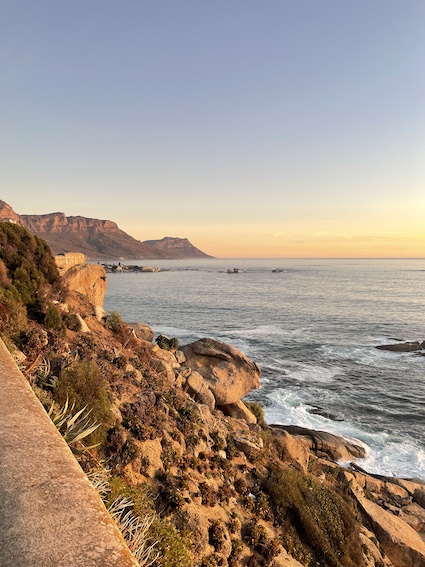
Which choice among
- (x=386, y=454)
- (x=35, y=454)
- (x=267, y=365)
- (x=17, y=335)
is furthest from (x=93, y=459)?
(x=267, y=365)

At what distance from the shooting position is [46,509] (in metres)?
3.74

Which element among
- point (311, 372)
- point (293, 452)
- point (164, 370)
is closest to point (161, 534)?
point (164, 370)

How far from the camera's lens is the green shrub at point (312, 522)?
10172 millimetres

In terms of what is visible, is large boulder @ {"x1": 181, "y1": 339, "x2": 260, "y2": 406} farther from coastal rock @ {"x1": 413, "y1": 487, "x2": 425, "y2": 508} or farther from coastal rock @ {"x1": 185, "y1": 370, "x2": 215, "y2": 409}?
coastal rock @ {"x1": 413, "y1": 487, "x2": 425, "y2": 508}

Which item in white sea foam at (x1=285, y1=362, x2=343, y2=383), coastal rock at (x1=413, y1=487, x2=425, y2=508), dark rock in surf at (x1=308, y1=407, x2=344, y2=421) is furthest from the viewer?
white sea foam at (x1=285, y1=362, x2=343, y2=383)

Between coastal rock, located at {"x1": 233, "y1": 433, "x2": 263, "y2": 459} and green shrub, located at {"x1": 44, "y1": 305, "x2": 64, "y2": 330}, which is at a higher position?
green shrub, located at {"x1": 44, "y1": 305, "x2": 64, "y2": 330}

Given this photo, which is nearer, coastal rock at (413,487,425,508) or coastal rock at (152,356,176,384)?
coastal rock at (152,356,176,384)

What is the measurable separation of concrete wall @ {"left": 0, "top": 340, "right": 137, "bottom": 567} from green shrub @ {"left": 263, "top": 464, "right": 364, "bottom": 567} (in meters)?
8.23

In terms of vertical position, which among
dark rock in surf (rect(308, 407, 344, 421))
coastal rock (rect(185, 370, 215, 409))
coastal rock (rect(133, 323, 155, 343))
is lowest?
dark rock in surf (rect(308, 407, 344, 421))

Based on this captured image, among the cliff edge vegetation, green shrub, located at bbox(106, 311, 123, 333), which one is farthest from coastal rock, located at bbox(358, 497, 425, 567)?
green shrub, located at bbox(106, 311, 123, 333)

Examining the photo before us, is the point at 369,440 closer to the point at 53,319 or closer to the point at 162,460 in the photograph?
the point at 162,460

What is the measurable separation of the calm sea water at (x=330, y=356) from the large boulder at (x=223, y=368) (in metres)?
4.77

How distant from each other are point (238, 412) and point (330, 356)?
23.1m

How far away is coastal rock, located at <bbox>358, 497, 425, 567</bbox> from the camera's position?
499 inches
